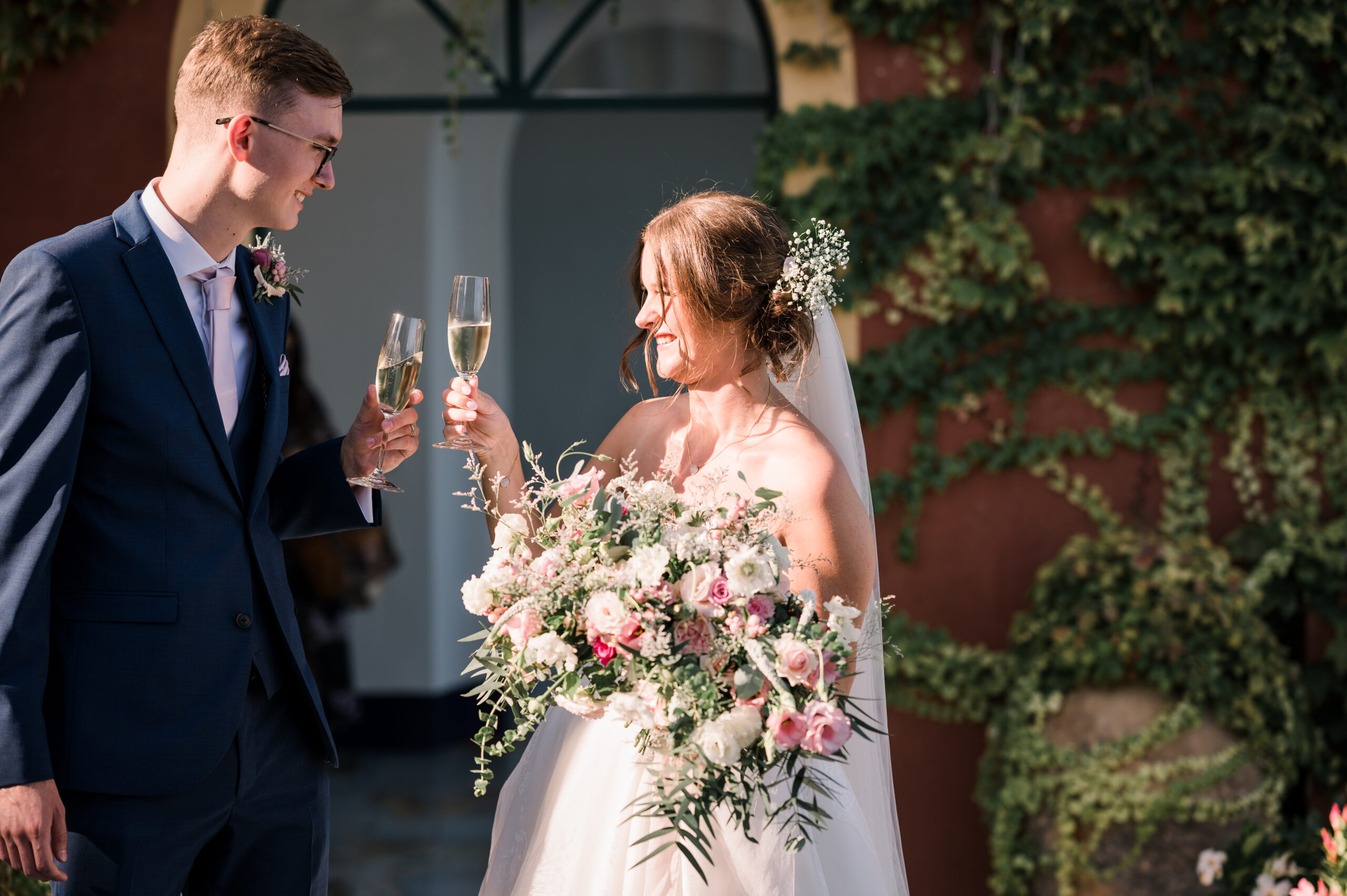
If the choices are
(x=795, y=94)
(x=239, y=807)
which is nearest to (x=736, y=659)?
(x=239, y=807)

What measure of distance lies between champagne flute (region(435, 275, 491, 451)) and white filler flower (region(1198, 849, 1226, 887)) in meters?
2.62

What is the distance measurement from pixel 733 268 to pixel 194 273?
0.96 metres

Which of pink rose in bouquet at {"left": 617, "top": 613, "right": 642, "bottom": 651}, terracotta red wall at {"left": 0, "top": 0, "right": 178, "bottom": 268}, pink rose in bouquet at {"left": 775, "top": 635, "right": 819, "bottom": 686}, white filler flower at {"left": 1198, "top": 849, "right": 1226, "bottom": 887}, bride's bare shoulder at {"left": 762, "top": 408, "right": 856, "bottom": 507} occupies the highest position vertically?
terracotta red wall at {"left": 0, "top": 0, "right": 178, "bottom": 268}

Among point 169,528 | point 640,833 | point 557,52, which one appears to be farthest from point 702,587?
point 557,52

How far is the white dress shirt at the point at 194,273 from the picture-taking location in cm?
194

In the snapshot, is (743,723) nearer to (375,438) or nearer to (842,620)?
(842,620)

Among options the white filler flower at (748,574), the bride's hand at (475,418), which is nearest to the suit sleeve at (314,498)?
the bride's hand at (475,418)

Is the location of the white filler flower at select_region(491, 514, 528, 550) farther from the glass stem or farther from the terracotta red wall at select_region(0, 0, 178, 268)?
the terracotta red wall at select_region(0, 0, 178, 268)

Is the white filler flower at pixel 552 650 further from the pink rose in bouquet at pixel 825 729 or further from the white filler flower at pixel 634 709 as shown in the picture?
the pink rose in bouquet at pixel 825 729

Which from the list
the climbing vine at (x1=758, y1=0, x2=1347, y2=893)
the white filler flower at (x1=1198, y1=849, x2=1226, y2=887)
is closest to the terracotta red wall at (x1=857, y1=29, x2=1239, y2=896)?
the climbing vine at (x1=758, y1=0, x2=1347, y2=893)

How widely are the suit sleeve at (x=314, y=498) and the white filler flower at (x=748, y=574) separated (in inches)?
33.2

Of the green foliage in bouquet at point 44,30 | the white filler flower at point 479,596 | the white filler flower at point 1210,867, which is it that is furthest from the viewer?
the green foliage in bouquet at point 44,30

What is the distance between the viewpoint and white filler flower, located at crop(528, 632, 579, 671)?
1.73 m

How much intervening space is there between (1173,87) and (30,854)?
4.13 m
